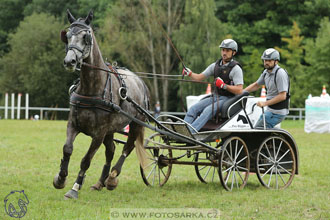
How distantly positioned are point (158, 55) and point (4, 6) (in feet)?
62.0

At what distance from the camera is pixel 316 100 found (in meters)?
21.4

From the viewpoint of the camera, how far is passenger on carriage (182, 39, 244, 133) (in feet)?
25.6

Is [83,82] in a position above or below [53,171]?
above

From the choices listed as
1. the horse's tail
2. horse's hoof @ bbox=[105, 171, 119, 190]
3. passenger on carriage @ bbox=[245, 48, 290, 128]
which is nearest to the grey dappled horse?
horse's hoof @ bbox=[105, 171, 119, 190]

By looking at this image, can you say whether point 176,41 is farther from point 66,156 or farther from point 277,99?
point 66,156

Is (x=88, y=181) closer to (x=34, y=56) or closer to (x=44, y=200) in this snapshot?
(x=44, y=200)

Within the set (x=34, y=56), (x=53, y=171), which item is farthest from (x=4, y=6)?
(x=53, y=171)

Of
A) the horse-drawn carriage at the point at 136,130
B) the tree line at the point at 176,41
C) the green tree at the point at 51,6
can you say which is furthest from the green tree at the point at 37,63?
the horse-drawn carriage at the point at 136,130

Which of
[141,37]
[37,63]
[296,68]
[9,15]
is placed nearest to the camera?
[296,68]

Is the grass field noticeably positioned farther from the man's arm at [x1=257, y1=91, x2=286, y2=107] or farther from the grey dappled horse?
the man's arm at [x1=257, y1=91, x2=286, y2=107]

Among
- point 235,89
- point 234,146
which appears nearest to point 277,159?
point 234,146

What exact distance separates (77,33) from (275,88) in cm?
336

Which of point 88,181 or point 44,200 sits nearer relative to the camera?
point 44,200

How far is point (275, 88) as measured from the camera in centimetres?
828
